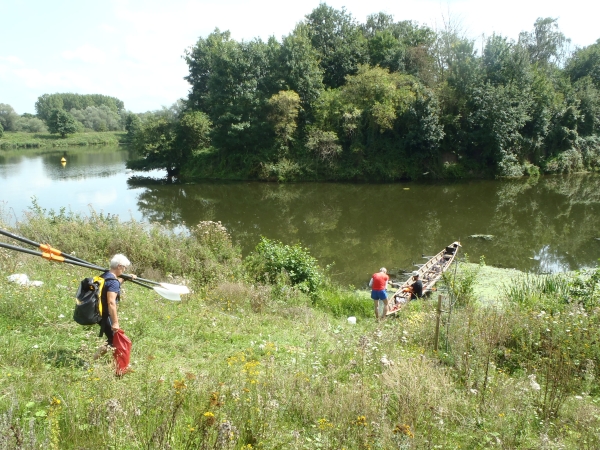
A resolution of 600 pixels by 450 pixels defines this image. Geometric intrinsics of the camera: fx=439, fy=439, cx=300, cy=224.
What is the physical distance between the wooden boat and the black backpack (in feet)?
21.9

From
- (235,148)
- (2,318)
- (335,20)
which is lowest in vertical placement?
(2,318)

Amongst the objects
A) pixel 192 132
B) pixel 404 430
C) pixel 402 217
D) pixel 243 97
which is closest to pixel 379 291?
pixel 404 430

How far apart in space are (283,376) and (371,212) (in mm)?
19849

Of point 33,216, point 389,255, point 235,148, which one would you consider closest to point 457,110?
point 235,148

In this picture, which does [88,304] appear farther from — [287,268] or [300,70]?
[300,70]

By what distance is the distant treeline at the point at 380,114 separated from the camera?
31922 mm

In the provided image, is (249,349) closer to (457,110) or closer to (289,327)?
(289,327)

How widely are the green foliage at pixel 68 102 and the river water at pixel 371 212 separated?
8683 centimetres

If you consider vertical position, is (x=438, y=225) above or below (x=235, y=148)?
below

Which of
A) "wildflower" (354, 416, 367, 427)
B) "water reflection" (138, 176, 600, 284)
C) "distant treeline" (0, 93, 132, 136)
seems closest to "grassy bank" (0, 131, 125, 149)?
"distant treeline" (0, 93, 132, 136)

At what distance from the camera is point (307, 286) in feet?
35.3

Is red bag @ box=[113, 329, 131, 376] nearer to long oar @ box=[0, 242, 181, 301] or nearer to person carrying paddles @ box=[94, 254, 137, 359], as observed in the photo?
person carrying paddles @ box=[94, 254, 137, 359]

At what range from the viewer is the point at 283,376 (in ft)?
14.9

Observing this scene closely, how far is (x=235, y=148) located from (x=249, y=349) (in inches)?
1201
